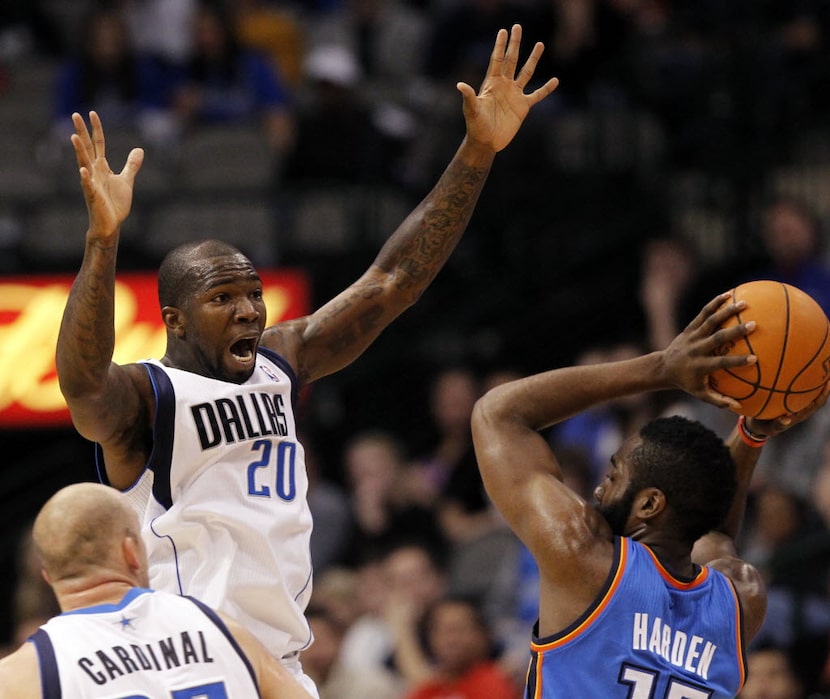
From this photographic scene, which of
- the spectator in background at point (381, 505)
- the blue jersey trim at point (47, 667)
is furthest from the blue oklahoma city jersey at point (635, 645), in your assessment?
the spectator in background at point (381, 505)

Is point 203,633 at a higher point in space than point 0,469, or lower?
lower

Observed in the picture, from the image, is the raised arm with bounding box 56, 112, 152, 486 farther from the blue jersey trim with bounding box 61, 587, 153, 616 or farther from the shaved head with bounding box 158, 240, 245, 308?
the blue jersey trim with bounding box 61, 587, 153, 616

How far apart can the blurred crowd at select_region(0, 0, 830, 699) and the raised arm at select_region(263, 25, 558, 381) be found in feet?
11.0

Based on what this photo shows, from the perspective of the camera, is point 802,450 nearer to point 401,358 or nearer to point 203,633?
point 401,358

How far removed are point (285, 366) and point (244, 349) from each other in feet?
1.09

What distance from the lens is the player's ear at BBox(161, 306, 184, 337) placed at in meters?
5.25

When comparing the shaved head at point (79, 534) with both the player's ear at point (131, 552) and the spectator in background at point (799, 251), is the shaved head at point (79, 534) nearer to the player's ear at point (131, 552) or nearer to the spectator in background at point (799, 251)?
the player's ear at point (131, 552)

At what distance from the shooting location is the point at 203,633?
14.2ft

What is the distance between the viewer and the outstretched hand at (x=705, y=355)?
4.63m

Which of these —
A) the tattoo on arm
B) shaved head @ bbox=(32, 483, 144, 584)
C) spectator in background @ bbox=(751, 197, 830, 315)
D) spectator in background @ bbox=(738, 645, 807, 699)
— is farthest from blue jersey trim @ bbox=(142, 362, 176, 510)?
spectator in background @ bbox=(751, 197, 830, 315)

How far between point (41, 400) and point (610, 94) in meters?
4.99

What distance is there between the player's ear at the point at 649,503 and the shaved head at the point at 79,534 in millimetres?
1604

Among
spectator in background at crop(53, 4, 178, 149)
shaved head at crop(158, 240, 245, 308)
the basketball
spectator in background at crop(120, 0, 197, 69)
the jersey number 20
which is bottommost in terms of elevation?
the jersey number 20

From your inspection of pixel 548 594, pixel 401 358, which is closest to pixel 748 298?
pixel 548 594
